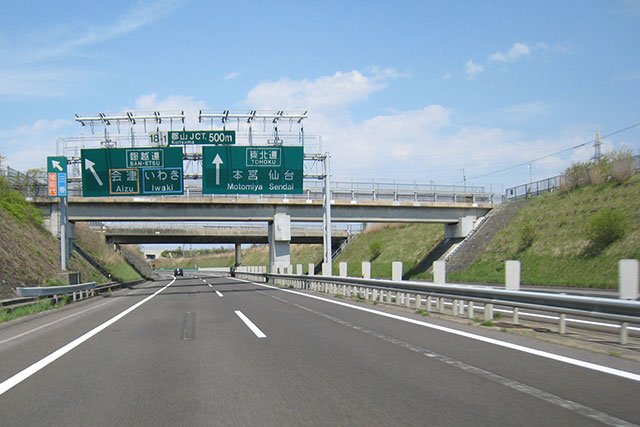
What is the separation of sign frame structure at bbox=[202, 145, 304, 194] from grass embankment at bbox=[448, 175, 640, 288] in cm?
1488

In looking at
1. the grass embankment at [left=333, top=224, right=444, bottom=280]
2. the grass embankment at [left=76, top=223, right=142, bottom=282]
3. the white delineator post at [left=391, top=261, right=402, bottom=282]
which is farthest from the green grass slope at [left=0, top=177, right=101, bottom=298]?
the grass embankment at [left=333, top=224, right=444, bottom=280]

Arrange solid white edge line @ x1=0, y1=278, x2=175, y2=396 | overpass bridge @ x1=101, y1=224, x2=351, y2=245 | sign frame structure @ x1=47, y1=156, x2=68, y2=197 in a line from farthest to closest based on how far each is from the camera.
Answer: overpass bridge @ x1=101, y1=224, x2=351, y2=245, sign frame structure @ x1=47, y1=156, x2=68, y2=197, solid white edge line @ x1=0, y1=278, x2=175, y2=396

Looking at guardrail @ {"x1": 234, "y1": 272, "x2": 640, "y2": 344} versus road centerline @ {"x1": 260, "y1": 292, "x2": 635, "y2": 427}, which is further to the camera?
guardrail @ {"x1": 234, "y1": 272, "x2": 640, "y2": 344}

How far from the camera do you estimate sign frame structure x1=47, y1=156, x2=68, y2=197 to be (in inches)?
1046

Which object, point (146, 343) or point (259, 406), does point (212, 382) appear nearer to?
point (259, 406)

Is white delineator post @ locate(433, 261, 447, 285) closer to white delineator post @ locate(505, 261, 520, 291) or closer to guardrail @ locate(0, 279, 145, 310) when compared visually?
white delineator post @ locate(505, 261, 520, 291)

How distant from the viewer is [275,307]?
1655 cm

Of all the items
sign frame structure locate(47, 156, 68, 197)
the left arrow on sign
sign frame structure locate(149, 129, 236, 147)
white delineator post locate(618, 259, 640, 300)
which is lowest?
white delineator post locate(618, 259, 640, 300)

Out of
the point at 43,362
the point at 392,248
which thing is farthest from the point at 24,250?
the point at 392,248

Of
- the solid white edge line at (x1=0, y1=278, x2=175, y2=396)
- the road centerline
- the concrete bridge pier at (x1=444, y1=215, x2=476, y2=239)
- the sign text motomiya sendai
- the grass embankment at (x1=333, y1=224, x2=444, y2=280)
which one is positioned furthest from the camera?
the grass embankment at (x1=333, y1=224, x2=444, y2=280)

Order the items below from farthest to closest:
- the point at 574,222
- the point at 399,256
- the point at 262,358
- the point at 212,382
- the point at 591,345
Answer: the point at 399,256 < the point at 574,222 < the point at 591,345 < the point at 262,358 < the point at 212,382

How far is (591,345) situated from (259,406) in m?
5.88

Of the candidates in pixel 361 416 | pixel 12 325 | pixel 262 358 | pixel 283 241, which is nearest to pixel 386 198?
pixel 283 241

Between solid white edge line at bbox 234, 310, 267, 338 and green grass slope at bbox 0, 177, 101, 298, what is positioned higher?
green grass slope at bbox 0, 177, 101, 298
